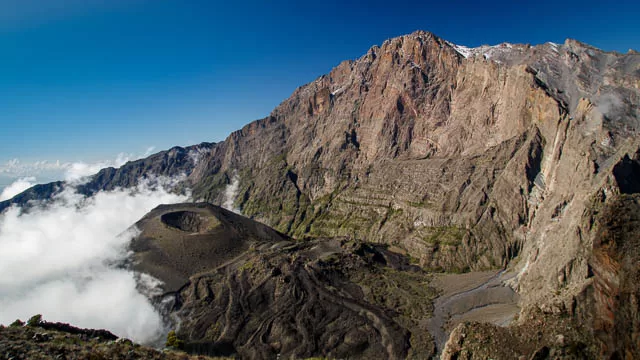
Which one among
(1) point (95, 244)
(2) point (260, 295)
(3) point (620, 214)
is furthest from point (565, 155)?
(1) point (95, 244)

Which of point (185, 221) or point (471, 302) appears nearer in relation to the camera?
point (471, 302)

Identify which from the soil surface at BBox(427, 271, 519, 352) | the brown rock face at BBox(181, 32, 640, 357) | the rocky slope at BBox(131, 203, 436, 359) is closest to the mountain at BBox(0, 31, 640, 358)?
the brown rock face at BBox(181, 32, 640, 357)

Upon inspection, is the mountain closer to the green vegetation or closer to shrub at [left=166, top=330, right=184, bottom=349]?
the green vegetation

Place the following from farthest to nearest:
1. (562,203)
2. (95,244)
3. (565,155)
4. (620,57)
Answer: (620,57)
(95,244)
(565,155)
(562,203)

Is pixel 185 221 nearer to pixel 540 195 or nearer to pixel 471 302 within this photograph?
pixel 471 302

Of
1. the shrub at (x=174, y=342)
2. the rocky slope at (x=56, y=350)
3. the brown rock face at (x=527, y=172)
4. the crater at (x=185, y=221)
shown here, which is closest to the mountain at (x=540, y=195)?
the brown rock face at (x=527, y=172)

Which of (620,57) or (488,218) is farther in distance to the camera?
(620,57)

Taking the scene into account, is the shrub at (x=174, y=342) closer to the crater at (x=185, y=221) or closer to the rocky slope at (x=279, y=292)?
the rocky slope at (x=279, y=292)

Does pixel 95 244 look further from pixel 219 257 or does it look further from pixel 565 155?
pixel 565 155

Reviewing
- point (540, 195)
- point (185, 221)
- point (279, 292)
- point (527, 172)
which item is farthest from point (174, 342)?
point (527, 172)
